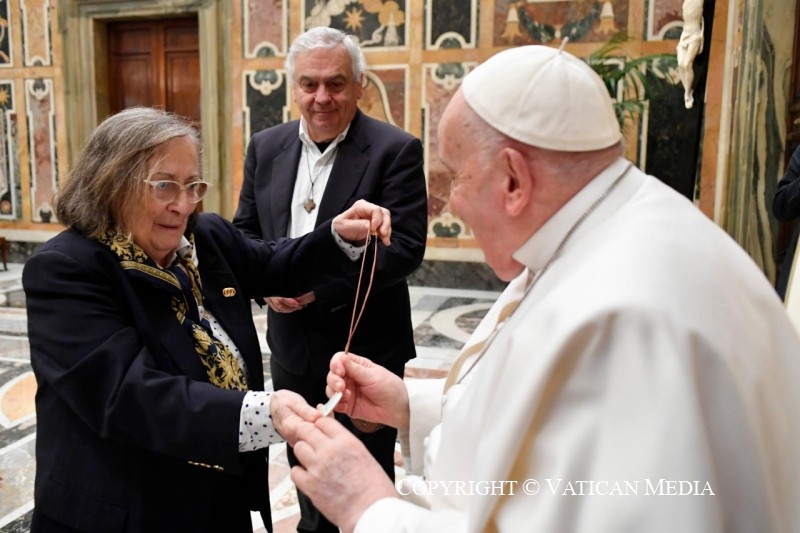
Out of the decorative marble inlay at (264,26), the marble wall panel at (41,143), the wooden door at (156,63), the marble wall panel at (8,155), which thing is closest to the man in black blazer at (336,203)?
the decorative marble inlay at (264,26)

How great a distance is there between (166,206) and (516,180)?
93 centimetres

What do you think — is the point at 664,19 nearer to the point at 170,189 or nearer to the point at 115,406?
the point at 170,189

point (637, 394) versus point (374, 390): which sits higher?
point (637, 394)

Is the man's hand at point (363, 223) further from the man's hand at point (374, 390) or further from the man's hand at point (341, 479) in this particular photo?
the man's hand at point (341, 479)

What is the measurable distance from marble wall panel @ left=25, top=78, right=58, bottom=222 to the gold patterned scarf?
8.55 metres

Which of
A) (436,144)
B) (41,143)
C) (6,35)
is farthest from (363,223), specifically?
(6,35)

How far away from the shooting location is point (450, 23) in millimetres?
7695

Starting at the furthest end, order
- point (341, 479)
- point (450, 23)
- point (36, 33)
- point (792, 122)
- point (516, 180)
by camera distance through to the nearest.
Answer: point (36, 33)
point (450, 23)
point (792, 122)
point (341, 479)
point (516, 180)

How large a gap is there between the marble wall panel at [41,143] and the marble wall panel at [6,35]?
0.42m

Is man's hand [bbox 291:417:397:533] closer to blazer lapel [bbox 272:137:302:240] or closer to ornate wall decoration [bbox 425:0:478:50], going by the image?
blazer lapel [bbox 272:137:302:240]

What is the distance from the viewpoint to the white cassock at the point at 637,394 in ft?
3.19

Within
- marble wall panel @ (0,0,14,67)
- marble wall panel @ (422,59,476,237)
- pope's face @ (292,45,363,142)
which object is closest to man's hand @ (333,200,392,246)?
pope's face @ (292,45,363,142)

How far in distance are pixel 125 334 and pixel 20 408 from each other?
3.18m

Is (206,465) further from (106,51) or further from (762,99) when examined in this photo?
(106,51)
